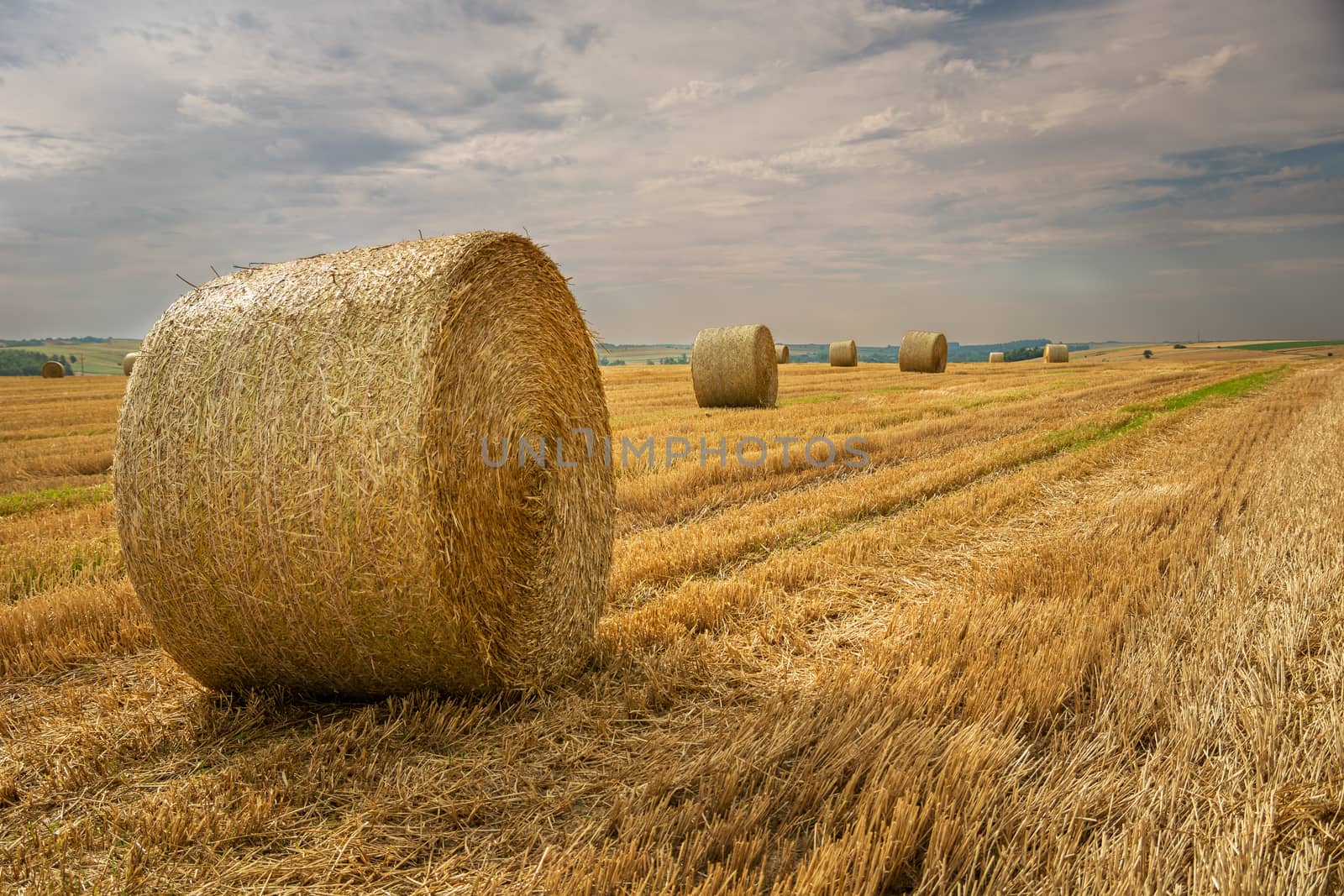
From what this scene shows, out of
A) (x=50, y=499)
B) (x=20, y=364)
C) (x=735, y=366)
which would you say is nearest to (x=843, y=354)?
(x=735, y=366)

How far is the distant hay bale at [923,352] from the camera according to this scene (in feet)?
103

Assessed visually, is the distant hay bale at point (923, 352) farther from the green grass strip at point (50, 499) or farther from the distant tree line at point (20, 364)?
the distant tree line at point (20, 364)

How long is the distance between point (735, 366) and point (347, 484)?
14273 mm

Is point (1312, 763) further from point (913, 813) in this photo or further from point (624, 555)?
point (624, 555)

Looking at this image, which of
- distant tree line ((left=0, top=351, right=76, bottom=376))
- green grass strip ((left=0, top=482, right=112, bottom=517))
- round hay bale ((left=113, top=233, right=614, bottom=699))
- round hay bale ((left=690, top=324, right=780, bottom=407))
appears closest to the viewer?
round hay bale ((left=113, top=233, right=614, bottom=699))

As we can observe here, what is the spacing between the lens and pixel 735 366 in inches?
683

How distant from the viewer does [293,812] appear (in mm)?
2914

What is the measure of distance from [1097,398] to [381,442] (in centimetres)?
1800

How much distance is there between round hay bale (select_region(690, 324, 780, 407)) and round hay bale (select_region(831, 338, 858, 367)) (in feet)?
63.9

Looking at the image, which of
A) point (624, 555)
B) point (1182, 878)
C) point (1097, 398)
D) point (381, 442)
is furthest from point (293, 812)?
point (1097, 398)

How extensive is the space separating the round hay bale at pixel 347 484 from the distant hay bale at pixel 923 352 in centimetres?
2931

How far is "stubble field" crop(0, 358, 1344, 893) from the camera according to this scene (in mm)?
2568

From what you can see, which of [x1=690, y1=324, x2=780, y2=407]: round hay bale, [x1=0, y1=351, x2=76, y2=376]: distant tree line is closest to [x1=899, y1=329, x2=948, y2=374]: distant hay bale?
[x1=690, y1=324, x2=780, y2=407]: round hay bale

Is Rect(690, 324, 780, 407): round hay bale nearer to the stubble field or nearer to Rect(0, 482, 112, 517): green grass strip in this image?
the stubble field
